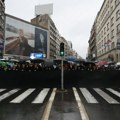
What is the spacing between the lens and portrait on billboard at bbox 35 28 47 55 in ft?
424

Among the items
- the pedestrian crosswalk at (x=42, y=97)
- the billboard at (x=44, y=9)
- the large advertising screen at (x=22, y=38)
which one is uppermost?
the billboard at (x=44, y=9)

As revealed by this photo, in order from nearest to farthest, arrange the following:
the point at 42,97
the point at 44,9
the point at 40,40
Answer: the point at 42,97
the point at 40,40
the point at 44,9

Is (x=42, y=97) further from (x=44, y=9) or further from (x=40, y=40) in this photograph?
(x=44, y=9)

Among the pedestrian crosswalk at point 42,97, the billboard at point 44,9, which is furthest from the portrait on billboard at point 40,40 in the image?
the pedestrian crosswalk at point 42,97

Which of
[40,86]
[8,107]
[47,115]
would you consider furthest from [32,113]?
[40,86]

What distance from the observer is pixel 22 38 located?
115062 mm

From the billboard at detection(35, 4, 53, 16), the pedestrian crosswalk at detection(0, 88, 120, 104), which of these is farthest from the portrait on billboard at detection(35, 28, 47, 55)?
the pedestrian crosswalk at detection(0, 88, 120, 104)

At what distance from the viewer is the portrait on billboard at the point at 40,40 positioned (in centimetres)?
12925

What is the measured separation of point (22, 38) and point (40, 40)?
18.6 metres

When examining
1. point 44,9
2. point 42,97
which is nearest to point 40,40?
point 44,9

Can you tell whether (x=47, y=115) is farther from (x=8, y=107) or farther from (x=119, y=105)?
(x=119, y=105)

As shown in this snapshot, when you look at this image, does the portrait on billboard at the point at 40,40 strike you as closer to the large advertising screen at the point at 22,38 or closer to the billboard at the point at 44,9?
the large advertising screen at the point at 22,38

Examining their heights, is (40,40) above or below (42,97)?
above

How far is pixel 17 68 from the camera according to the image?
23344 mm
